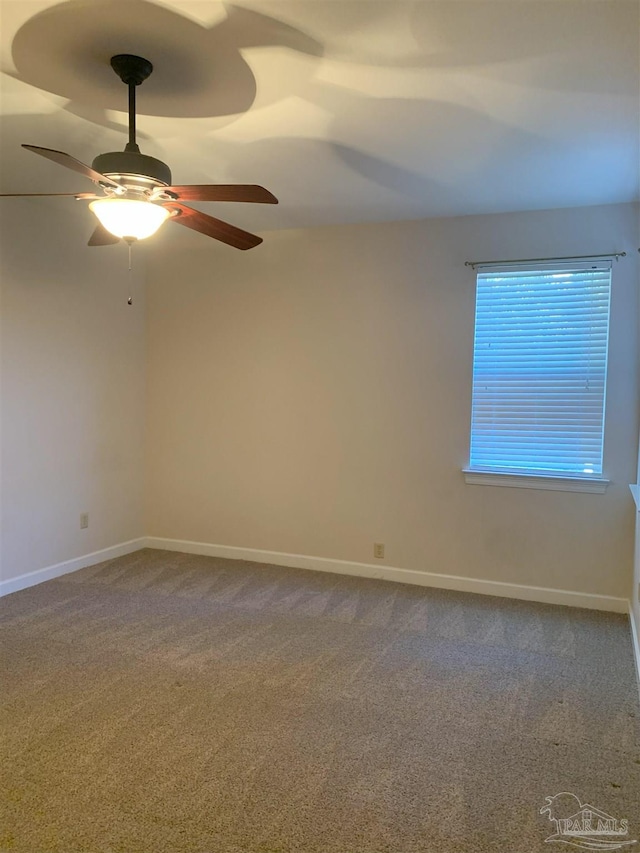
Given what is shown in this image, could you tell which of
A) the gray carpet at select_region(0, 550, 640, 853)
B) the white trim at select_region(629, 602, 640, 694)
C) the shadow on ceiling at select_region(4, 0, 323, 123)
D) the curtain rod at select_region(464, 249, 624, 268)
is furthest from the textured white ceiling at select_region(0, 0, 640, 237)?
the gray carpet at select_region(0, 550, 640, 853)

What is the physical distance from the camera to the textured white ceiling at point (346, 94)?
189 centimetres

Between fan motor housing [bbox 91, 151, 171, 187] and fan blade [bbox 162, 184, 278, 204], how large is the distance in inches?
3.5

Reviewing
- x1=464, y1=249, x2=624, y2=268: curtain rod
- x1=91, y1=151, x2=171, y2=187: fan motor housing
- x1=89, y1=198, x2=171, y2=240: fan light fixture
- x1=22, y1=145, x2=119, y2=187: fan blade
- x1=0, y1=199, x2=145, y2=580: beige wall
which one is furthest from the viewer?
x1=0, y1=199, x2=145, y2=580: beige wall

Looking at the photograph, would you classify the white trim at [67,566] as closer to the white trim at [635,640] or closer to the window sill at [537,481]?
the window sill at [537,481]

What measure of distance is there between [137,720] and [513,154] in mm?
3135

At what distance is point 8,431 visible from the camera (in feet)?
12.5

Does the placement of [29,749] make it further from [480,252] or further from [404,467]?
[480,252]

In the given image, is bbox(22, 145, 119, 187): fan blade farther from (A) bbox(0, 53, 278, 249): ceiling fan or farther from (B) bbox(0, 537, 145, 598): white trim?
(B) bbox(0, 537, 145, 598): white trim

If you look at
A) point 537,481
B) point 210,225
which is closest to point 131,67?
point 210,225

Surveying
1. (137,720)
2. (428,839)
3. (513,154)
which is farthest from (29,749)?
(513,154)

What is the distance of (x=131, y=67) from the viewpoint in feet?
6.95

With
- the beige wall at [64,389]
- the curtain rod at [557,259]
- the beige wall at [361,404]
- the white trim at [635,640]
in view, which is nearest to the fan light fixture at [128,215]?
the beige wall at [64,389]

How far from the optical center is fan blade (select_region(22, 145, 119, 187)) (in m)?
1.84

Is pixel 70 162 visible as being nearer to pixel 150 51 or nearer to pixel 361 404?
pixel 150 51
